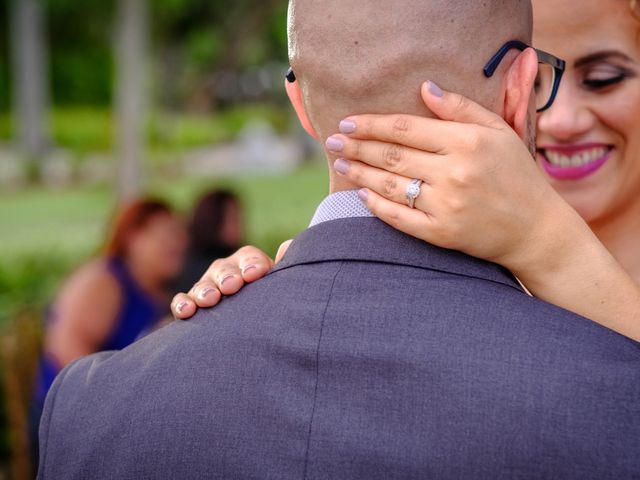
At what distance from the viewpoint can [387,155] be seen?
1366 mm

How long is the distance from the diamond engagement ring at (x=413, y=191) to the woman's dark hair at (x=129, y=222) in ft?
13.5

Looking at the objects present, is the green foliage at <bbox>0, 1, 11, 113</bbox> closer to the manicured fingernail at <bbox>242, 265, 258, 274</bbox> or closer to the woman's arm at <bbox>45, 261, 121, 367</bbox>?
the woman's arm at <bbox>45, 261, 121, 367</bbox>

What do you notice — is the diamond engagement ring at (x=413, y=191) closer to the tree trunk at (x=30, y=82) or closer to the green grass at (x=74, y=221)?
the green grass at (x=74, y=221)

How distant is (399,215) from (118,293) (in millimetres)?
3975

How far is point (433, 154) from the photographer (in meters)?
1.34

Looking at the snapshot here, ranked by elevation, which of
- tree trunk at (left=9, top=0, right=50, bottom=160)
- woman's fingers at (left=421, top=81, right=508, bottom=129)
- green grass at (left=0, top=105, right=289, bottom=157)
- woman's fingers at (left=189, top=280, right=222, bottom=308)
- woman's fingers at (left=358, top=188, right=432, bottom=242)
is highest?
woman's fingers at (left=421, top=81, right=508, bottom=129)

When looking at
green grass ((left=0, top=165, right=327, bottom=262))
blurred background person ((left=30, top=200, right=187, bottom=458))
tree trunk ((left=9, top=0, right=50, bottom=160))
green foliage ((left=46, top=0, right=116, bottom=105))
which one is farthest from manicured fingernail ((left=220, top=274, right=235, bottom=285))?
green foliage ((left=46, top=0, right=116, bottom=105))

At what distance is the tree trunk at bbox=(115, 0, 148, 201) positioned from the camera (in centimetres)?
734

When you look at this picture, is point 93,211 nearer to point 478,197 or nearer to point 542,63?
point 542,63

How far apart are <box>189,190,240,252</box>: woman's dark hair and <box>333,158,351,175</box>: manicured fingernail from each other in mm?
4357

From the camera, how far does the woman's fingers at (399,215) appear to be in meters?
1.36

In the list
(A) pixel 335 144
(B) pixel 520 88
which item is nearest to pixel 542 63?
(B) pixel 520 88

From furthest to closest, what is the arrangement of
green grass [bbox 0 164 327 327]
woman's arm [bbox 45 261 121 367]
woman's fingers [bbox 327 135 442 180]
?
1. green grass [bbox 0 164 327 327]
2. woman's arm [bbox 45 261 121 367]
3. woman's fingers [bbox 327 135 442 180]

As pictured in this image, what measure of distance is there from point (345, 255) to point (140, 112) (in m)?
6.60
